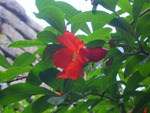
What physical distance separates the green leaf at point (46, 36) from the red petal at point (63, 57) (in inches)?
2.9

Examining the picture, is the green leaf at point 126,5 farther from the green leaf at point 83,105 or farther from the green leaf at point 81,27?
the green leaf at point 83,105

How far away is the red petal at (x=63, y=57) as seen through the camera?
593mm

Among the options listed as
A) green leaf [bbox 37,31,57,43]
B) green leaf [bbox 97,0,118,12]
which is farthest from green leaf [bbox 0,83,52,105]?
green leaf [bbox 97,0,118,12]

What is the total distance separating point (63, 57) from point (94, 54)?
66mm

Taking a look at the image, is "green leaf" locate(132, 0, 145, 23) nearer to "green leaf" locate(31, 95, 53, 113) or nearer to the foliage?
the foliage

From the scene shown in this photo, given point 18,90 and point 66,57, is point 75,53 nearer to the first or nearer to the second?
point 66,57

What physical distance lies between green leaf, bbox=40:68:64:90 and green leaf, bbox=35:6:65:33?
3.9 inches

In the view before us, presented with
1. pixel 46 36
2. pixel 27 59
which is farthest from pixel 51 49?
A: pixel 27 59

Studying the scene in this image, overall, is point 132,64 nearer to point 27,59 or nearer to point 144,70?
point 144,70

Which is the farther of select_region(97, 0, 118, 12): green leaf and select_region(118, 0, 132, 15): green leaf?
select_region(118, 0, 132, 15): green leaf

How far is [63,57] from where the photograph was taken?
0.59 metres

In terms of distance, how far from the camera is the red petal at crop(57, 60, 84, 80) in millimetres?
570

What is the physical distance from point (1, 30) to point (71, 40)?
25.7 ft

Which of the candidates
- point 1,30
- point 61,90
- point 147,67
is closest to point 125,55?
point 147,67
